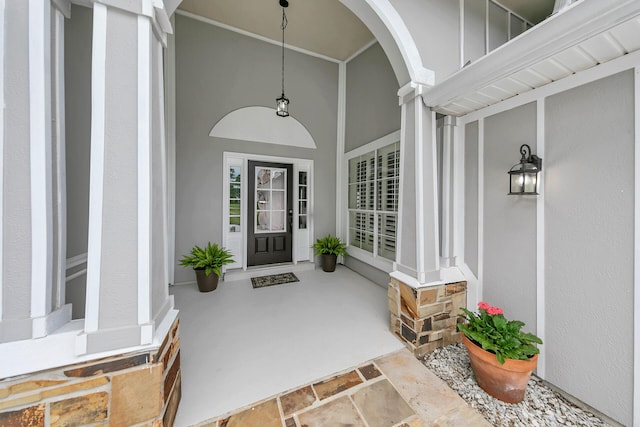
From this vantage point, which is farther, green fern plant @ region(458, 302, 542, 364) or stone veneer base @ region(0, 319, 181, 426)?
green fern plant @ region(458, 302, 542, 364)

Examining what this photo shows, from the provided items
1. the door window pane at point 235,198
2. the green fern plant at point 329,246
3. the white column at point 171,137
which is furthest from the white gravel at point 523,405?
the white column at point 171,137

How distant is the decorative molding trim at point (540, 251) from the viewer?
5.42 ft

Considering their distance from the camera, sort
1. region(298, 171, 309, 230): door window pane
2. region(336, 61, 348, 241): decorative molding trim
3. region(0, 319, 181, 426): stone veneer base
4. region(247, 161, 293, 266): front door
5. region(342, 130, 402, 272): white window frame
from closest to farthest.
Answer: region(0, 319, 181, 426): stone veneer base → region(342, 130, 402, 272): white window frame → region(247, 161, 293, 266): front door → region(298, 171, 309, 230): door window pane → region(336, 61, 348, 241): decorative molding trim

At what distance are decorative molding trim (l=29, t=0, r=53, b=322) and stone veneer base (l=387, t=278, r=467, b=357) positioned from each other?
2.33 meters

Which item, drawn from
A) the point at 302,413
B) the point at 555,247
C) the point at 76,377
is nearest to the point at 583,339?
the point at 555,247

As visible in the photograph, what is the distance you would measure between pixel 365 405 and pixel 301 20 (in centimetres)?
477

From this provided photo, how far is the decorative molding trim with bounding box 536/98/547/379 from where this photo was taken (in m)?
1.65

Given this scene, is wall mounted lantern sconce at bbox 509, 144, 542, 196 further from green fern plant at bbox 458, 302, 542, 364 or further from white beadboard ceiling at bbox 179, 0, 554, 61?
white beadboard ceiling at bbox 179, 0, 554, 61

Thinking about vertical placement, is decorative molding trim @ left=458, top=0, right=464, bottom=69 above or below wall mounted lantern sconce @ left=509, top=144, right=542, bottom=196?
above

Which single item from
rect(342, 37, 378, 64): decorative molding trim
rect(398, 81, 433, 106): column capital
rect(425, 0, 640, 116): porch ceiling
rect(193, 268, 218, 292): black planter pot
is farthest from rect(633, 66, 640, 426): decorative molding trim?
rect(193, 268, 218, 292): black planter pot

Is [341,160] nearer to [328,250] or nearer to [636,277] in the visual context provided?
[328,250]

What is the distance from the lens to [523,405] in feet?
4.86

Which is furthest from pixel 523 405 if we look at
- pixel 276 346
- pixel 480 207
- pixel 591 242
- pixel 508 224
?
pixel 276 346

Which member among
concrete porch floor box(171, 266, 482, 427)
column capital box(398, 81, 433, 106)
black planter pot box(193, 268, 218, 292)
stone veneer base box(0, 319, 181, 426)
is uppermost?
column capital box(398, 81, 433, 106)
